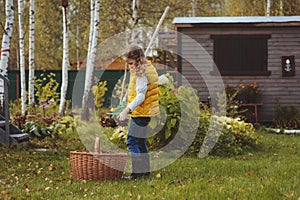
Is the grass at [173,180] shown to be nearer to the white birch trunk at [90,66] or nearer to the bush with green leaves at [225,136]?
the bush with green leaves at [225,136]

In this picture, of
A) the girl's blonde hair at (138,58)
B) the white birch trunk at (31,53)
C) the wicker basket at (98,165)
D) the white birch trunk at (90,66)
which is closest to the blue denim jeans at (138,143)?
the wicker basket at (98,165)

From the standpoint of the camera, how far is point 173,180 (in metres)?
7.08

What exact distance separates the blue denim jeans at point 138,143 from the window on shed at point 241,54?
920cm

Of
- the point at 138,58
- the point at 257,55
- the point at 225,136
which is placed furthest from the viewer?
the point at 257,55

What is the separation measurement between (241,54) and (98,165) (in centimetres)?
996

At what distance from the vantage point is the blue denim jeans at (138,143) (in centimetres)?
711

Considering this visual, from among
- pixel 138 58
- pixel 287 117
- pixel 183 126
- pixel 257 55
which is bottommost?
pixel 287 117

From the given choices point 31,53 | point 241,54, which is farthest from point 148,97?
point 31,53

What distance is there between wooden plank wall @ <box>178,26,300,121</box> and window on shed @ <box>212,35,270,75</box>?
139 mm

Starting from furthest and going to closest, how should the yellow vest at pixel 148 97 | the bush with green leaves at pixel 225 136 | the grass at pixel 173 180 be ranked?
the bush with green leaves at pixel 225 136 < the yellow vest at pixel 148 97 < the grass at pixel 173 180

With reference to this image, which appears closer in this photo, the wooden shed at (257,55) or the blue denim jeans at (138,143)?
the blue denim jeans at (138,143)

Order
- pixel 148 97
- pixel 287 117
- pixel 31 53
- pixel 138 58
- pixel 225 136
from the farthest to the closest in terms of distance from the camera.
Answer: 1. pixel 31 53
2. pixel 287 117
3. pixel 225 136
4. pixel 148 97
5. pixel 138 58

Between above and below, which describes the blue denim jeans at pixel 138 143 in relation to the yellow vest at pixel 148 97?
below

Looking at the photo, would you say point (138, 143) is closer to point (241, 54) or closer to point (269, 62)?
point (241, 54)
